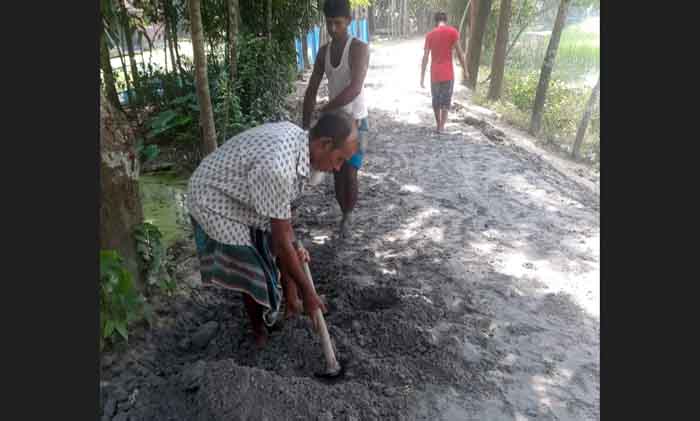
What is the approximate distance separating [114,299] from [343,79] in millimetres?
2194

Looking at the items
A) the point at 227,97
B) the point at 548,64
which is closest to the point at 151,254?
the point at 227,97

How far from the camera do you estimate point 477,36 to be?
38.6 feet

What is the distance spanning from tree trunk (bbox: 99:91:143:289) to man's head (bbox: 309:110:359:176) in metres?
1.05

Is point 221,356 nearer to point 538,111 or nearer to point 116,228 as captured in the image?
point 116,228

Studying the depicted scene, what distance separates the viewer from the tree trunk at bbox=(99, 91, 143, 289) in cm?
249

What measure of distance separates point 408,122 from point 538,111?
311 cm

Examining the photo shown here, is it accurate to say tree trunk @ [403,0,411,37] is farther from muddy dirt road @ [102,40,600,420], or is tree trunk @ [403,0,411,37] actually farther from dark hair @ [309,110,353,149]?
dark hair @ [309,110,353,149]

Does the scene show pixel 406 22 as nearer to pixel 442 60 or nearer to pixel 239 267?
pixel 442 60

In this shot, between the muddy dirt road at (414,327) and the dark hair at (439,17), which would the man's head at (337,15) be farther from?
the dark hair at (439,17)

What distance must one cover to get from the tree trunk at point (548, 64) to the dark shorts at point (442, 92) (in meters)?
2.82

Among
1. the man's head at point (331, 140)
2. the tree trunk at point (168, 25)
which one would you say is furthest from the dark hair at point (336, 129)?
the tree trunk at point (168, 25)

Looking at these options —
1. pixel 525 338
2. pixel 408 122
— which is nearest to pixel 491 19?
pixel 408 122

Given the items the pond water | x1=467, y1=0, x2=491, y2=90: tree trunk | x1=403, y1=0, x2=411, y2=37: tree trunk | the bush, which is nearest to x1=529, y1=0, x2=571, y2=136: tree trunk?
x1=467, y1=0, x2=491, y2=90: tree trunk

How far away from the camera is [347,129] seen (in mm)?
2129
